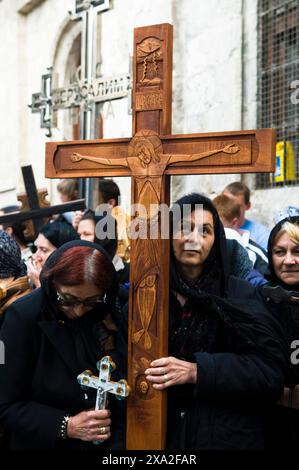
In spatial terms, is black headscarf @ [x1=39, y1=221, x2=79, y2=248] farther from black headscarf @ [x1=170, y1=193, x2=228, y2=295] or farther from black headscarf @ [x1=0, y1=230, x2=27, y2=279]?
black headscarf @ [x1=170, y1=193, x2=228, y2=295]

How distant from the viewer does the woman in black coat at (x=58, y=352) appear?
2406 mm

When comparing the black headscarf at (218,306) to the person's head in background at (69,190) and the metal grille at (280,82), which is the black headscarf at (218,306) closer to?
the person's head in background at (69,190)

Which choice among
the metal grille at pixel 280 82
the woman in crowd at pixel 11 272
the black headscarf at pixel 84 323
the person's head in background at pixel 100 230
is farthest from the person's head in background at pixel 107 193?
the black headscarf at pixel 84 323

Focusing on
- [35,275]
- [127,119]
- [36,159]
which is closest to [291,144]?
[127,119]

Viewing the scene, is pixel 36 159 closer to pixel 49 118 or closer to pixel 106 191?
pixel 49 118

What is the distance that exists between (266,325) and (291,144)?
14.4ft

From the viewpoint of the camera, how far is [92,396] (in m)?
2.47

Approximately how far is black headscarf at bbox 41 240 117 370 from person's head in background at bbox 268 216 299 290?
0.78 m

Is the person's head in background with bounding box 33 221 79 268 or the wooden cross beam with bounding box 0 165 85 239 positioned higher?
the wooden cross beam with bounding box 0 165 85 239

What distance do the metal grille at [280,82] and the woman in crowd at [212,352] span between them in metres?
4.17

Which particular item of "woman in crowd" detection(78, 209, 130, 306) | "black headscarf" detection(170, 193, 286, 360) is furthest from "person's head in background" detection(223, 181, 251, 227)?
"black headscarf" detection(170, 193, 286, 360)

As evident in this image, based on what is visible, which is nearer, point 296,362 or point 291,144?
point 296,362

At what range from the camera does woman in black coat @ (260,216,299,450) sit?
2605 mm

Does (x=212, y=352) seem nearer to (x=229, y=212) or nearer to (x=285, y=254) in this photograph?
(x=285, y=254)
